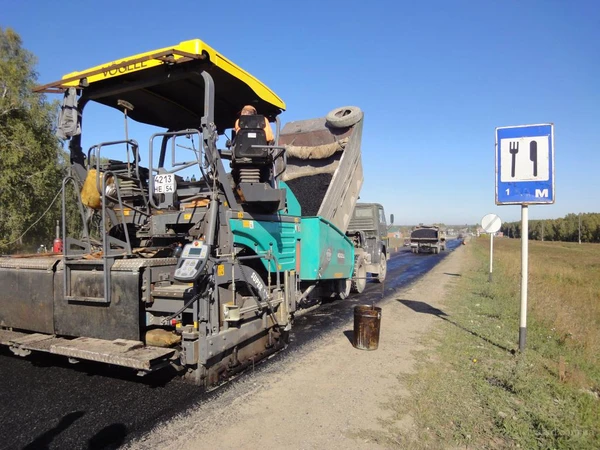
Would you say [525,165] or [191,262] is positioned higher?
[525,165]

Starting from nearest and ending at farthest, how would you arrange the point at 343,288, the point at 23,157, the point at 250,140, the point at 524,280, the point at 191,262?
1. the point at 191,262
2. the point at 250,140
3. the point at 524,280
4. the point at 343,288
5. the point at 23,157

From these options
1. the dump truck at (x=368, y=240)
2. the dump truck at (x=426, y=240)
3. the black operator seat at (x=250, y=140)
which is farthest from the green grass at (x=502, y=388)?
the dump truck at (x=426, y=240)

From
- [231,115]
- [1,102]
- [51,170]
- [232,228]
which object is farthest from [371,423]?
[1,102]

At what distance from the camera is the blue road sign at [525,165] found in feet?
17.6

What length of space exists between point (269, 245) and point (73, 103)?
287 centimetres

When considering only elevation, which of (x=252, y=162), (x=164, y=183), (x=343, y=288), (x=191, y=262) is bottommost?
(x=343, y=288)

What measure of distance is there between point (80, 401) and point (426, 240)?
102 feet

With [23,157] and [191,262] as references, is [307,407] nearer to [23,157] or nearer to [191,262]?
[191,262]

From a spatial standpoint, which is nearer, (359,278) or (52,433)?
(52,433)

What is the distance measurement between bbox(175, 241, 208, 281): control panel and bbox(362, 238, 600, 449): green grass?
2.01 metres

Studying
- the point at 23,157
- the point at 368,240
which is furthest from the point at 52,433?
the point at 23,157

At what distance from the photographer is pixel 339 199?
331 inches

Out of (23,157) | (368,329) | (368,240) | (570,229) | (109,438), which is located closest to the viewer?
(109,438)

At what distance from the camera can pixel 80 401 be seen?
12.6 feet
